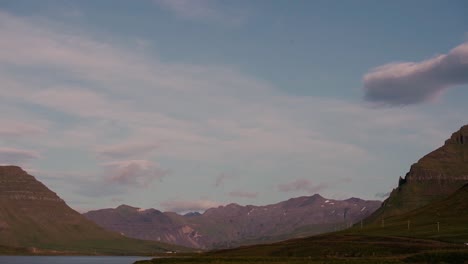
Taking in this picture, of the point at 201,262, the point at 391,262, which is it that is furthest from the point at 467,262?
the point at 201,262

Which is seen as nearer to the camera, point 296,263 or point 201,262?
point 296,263

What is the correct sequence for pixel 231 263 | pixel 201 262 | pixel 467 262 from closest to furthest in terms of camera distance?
pixel 467 262
pixel 231 263
pixel 201 262

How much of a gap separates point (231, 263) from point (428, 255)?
170ft

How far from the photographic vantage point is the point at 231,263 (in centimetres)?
17425

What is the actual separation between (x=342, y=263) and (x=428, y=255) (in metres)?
23.7

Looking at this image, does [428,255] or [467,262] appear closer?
[467,262]

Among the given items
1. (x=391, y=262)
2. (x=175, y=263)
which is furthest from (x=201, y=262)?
(x=391, y=262)

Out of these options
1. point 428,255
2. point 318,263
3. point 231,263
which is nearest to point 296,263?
point 318,263

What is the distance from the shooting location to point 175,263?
196 m

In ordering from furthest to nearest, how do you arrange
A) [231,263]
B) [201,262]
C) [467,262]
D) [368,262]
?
[201,262]
[231,263]
[368,262]
[467,262]

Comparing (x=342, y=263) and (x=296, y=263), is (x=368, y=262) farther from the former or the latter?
(x=296, y=263)

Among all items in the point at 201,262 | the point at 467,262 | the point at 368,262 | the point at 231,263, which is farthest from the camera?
the point at 201,262

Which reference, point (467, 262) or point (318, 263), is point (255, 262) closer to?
point (318, 263)

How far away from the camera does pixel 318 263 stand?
162375 millimetres
